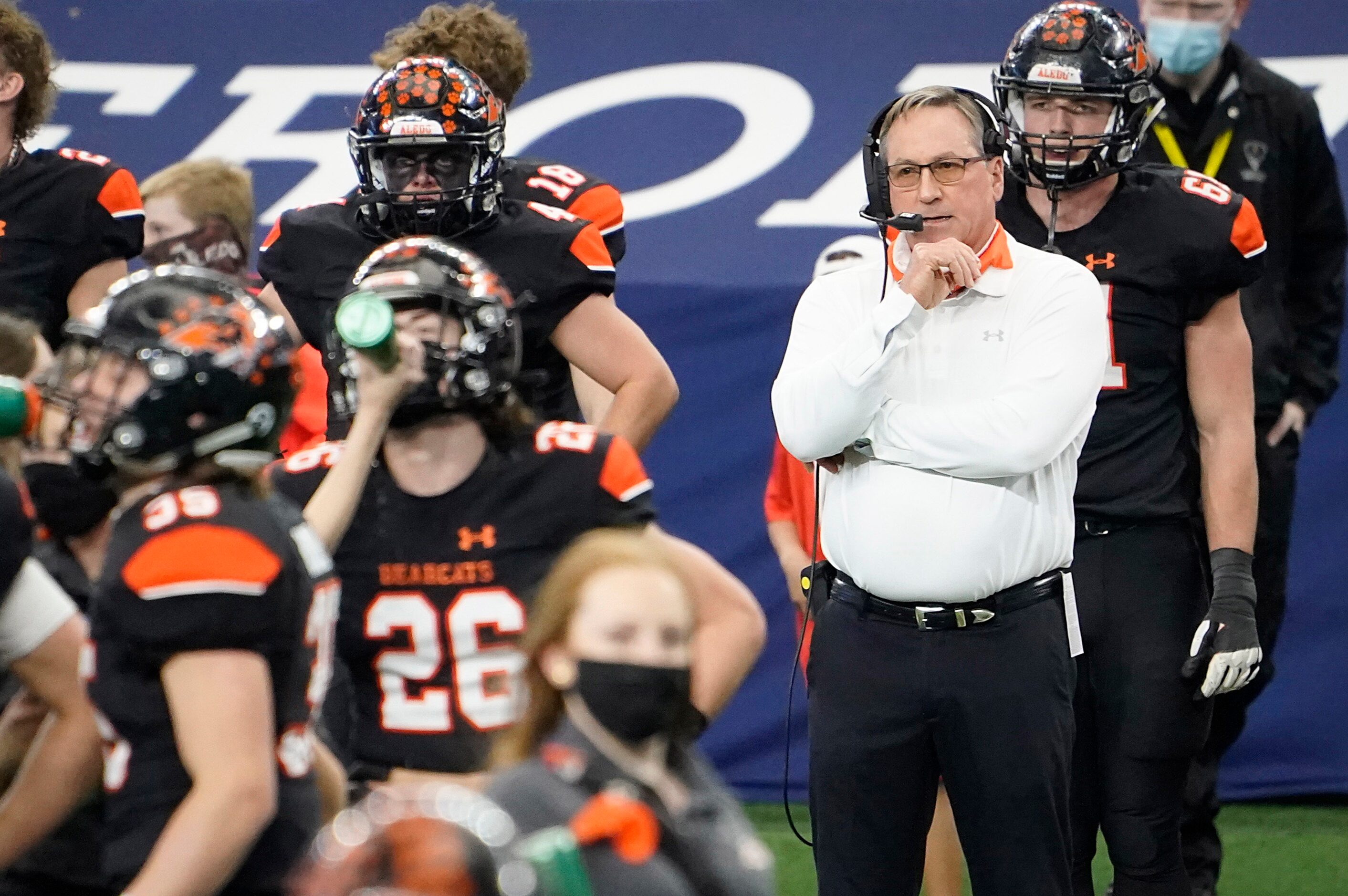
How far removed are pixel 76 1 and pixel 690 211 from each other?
7.33 feet


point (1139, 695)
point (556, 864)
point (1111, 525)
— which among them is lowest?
point (1139, 695)

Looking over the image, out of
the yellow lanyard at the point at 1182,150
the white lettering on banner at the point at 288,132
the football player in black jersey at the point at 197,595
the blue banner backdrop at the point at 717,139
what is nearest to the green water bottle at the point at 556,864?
the football player in black jersey at the point at 197,595

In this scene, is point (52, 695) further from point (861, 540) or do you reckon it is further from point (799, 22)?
point (799, 22)

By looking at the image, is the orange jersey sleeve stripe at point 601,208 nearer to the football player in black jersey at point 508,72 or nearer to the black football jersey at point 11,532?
the football player in black jersey at point 508,72

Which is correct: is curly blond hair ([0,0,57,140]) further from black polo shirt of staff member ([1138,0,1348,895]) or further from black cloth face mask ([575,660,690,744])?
black cloth face mask ([575,660,690,744])

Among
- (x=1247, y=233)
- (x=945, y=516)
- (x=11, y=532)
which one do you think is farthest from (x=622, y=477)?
(x=1247, y=233)

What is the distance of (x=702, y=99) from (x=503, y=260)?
267 cm

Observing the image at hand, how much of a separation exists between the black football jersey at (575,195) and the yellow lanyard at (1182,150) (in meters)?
1.42

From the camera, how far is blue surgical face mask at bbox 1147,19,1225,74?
16.7 feet

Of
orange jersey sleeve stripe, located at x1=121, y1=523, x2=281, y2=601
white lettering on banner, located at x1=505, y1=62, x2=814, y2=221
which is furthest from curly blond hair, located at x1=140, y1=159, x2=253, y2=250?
orange jersey sleeve stripe, located at x1=121, y1=523, x2=281, y2=601

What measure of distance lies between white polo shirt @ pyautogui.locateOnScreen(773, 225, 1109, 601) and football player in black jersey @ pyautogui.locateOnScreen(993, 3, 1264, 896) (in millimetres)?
478

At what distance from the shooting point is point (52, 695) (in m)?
2.75

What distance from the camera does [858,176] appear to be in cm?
621

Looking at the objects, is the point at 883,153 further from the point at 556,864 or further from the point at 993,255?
the point at 556,864
